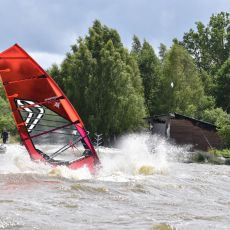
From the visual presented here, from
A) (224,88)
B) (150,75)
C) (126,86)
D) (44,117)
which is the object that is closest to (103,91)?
(126,86)

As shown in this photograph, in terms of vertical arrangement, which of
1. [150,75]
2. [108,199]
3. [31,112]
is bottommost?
[108,199]

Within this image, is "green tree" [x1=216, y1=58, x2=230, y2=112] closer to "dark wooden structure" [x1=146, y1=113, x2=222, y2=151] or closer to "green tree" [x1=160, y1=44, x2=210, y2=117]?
"green tree" [x1=160, y1=44, x2=210, y2=117]

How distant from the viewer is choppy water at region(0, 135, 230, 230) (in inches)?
268

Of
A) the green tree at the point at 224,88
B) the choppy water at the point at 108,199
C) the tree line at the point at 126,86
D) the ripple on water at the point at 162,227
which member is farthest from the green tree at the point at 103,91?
the ripple on water at the point at 162,227

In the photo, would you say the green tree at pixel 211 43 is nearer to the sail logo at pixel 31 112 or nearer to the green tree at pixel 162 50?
the green tree at pixel 162 50

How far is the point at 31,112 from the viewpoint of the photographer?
13.3m

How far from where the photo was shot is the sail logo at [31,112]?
13.2 meters

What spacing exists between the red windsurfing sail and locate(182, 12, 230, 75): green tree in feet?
172

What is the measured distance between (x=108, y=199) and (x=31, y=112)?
5.18 m

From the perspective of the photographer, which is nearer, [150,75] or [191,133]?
[191,133]

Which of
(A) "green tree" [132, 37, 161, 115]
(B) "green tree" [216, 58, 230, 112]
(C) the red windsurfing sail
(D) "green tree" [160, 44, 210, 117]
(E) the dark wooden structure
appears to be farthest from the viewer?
(B) "green tree" [216, 58, 230, 112]

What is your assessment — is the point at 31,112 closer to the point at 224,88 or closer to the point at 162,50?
the point at 224,88

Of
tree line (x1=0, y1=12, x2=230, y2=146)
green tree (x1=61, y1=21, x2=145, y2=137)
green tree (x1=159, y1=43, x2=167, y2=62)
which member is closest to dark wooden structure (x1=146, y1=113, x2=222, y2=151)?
tree line (x1=0, y1=12, x2=230, y2=146)

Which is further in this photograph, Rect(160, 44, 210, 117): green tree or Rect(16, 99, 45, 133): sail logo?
Rect(160, 44, 210, 117): green tree
